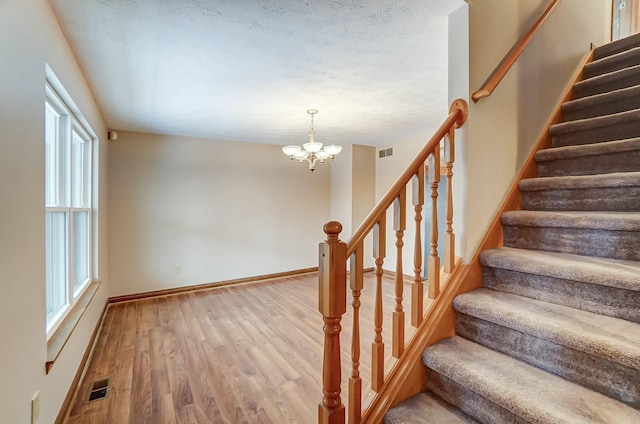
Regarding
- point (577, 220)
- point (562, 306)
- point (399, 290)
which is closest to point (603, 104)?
point (577, 220)

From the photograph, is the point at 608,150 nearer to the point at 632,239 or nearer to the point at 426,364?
the point at 632,239

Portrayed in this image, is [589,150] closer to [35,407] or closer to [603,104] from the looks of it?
[603,104]

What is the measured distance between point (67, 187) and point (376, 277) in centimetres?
239

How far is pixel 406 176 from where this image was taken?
1.43m

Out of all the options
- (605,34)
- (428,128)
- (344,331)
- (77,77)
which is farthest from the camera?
(428,128)

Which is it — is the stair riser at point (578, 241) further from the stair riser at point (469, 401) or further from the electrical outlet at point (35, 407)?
the electrical outlet at point (35, 407)

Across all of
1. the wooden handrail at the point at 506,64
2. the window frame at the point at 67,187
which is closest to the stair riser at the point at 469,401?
the wooden handrail at the point at 506,64

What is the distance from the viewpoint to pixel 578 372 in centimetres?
111

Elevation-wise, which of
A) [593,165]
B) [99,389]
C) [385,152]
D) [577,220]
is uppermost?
[385,152]

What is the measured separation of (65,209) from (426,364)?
101 inches

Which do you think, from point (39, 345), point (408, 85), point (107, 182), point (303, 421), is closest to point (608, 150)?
point (408, 85)

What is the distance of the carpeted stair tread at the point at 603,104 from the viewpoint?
74.8 inches

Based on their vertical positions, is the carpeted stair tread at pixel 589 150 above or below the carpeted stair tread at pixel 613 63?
below

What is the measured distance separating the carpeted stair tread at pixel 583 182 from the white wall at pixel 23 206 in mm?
2594
